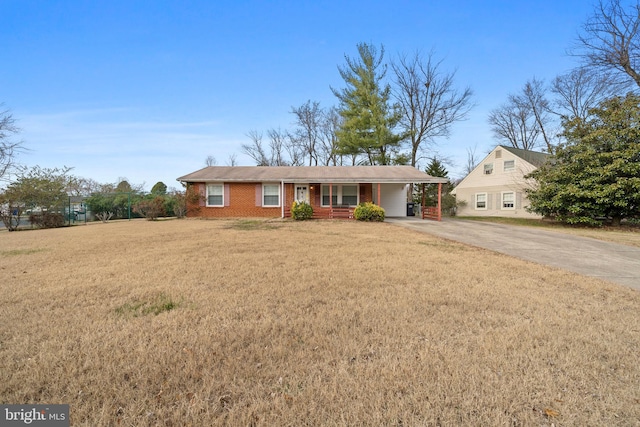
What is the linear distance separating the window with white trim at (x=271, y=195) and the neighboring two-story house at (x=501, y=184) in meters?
17.7

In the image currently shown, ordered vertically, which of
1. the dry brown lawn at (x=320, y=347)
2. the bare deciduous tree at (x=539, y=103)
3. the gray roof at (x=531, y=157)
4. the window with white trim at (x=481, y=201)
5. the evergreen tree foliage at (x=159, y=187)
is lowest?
the dry brown lawn at (x=320, y=347)

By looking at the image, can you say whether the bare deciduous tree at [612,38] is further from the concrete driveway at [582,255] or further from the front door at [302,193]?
the front door at [302,193]

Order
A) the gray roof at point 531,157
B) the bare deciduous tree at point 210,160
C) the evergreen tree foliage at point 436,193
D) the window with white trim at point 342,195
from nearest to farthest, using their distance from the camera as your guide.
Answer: the window with white trim at point 342,195
the gray roof at point 531,157
the evergreen tree foliage at point 436,193
the bare deciduous tree at point 210,160

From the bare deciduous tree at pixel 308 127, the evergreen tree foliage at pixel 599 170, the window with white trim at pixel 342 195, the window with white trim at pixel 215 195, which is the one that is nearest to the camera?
the evergreen tree foliage at pixel 599 170

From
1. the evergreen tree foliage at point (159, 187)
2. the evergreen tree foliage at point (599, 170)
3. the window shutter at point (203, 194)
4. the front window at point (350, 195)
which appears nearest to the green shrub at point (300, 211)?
the front window at point (350, 195)

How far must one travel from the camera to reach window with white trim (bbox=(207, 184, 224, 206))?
1797 centimetres

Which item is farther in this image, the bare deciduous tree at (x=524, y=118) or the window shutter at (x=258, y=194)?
the bare deciduous tree at (x=524, y=118)

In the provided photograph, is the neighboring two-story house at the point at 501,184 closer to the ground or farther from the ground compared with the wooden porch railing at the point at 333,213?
farther from the ground

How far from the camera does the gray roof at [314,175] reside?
1630 cm

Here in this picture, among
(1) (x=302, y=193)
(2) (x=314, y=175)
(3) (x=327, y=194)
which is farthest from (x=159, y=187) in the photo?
(3) (x=327, y=194)

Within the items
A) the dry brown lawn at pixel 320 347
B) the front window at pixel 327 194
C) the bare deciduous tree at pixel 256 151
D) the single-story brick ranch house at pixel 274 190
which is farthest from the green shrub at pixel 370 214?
the bare deciduous tree at pixel 256 151

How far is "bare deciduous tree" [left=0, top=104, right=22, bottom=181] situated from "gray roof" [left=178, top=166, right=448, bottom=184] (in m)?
12.9

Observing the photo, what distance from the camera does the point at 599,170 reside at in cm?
1312

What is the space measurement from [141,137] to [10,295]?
20640mm
